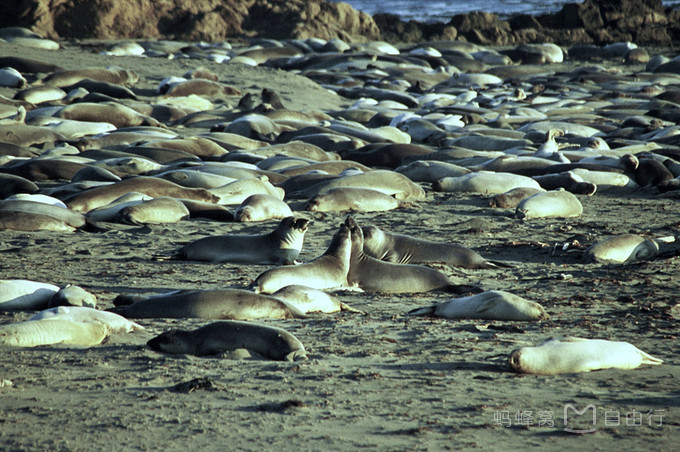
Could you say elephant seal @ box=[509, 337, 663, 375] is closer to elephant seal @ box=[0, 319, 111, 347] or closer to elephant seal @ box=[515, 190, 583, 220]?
elephant seal @ box=[0, 319, 111, 347]

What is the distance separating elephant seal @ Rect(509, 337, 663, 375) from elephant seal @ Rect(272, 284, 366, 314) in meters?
1.23

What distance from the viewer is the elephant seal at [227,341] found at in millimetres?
3148

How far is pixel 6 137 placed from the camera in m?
9.22

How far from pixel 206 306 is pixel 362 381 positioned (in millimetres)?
1123

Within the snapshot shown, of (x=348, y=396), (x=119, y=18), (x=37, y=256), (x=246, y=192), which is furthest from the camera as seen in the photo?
(x=119, y=18)

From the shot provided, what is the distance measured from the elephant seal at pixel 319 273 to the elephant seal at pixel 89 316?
920 millimetres

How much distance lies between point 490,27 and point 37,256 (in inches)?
959

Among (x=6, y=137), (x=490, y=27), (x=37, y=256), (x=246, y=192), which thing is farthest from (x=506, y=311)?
(x=490, y=27)

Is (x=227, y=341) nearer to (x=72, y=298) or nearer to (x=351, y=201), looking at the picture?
(x=72, y=298)

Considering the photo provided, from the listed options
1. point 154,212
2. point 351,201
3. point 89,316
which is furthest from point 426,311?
point 351,201

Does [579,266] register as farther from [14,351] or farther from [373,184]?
[14,351]

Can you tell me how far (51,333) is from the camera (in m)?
3.21

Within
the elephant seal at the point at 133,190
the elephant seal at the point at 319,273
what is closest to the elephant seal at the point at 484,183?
the elephant seal at the point at 133,190

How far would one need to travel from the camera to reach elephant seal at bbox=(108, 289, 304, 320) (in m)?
3.73
